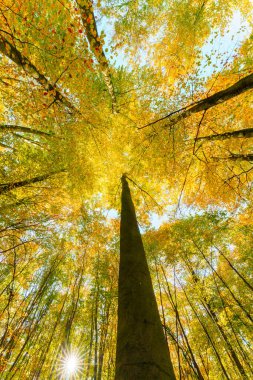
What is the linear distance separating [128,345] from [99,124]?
5.59 metres

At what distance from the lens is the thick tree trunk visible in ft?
4.03

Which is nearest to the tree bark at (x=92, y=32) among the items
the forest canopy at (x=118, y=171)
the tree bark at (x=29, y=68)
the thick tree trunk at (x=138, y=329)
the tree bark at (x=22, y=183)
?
the forest canopy at (x=118, y=171)

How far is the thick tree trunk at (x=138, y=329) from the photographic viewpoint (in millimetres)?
1229

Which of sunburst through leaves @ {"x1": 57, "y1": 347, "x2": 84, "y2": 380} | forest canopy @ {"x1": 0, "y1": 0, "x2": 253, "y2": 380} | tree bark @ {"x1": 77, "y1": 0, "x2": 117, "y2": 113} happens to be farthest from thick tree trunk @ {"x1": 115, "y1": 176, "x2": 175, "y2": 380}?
sunburst through leaves @ {"x1": 57, "y1": 347, "x2": 84, "y2": 380}

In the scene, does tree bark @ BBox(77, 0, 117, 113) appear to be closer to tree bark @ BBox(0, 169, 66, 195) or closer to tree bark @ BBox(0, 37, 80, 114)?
tree bark @ BBox(0, 37, 80, 114)

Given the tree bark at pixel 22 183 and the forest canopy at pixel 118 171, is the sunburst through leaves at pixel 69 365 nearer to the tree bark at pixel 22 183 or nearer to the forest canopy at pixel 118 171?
the forest canopy at pixel 118 171

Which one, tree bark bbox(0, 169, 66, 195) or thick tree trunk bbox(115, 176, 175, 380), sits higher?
tree bark bbox(0, 169, 66, 195)

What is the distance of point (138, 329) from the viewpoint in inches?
60.0

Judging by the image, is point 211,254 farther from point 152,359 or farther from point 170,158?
point 152,359

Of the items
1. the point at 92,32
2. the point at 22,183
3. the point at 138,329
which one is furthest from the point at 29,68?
the point at 138,329

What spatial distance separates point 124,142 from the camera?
258 inches

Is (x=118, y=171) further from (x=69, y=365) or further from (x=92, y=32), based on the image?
(x=69, y=365)

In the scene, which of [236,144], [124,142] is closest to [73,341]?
[124,142]

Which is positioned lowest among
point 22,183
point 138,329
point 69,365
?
point 138,329
